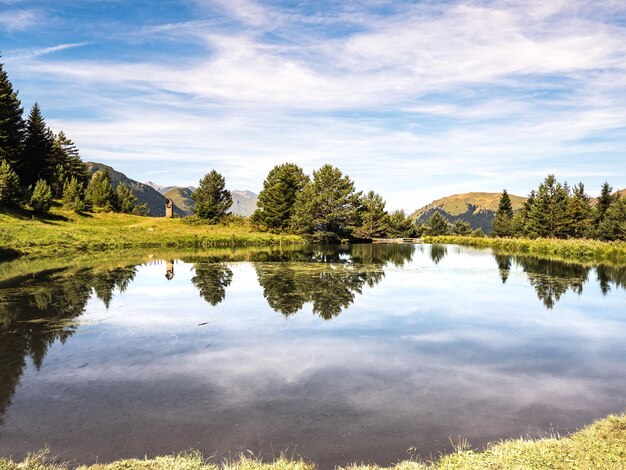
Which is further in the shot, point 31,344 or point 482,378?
point 31,344

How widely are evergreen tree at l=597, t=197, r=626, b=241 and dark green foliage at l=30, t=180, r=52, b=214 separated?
9646 cm

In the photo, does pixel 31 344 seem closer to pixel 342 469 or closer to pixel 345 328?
pixel 345 328

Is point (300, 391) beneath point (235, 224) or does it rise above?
beneath

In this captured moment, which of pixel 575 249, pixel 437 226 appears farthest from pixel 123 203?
pixel 575 249

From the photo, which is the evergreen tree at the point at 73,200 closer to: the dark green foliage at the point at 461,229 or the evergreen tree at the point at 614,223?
the evergreen tree at the point at 614,223

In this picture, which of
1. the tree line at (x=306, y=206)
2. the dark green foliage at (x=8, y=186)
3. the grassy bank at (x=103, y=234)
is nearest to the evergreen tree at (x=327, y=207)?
the tree line at (x=306, y=206)

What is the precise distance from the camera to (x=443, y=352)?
14.0 m

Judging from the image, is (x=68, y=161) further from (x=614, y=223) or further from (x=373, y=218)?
(x=614, y=223)

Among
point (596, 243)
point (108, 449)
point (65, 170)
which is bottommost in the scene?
point (108, 449)

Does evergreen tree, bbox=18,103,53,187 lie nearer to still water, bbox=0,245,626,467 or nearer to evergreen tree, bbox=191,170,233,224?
evergreen tree, bbox=191,170,233,224

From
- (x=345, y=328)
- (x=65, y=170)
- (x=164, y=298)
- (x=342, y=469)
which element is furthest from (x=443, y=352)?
(x=65, y=170)

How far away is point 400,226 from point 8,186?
3448 inches

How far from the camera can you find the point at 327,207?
79250mm

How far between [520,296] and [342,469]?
20.8 m
